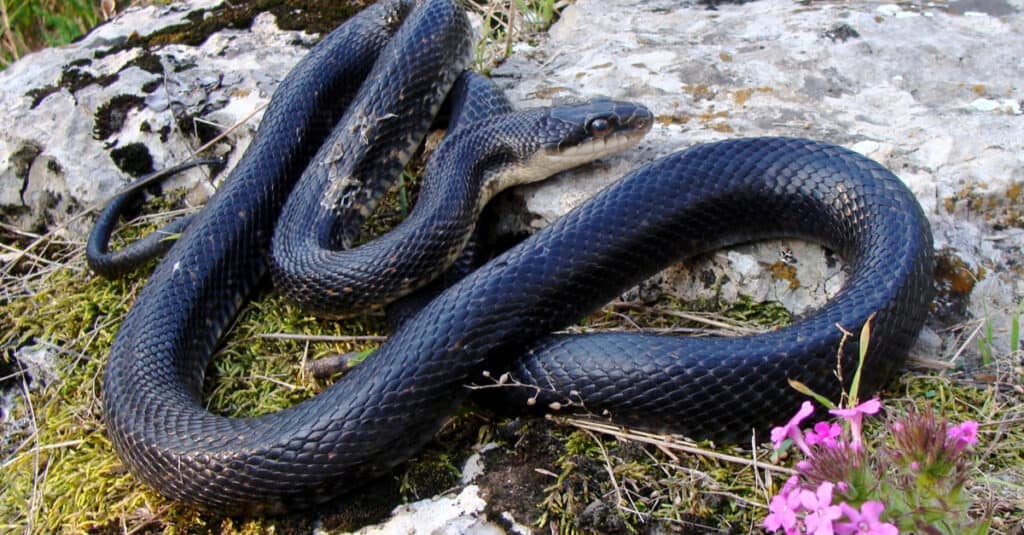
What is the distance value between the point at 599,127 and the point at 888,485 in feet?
8.74

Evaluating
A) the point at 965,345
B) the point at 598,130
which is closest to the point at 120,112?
the point at 598,130

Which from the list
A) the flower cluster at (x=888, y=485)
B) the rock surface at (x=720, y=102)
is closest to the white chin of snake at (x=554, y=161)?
the rock surface at (x=720, y=102)

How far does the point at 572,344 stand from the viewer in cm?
333

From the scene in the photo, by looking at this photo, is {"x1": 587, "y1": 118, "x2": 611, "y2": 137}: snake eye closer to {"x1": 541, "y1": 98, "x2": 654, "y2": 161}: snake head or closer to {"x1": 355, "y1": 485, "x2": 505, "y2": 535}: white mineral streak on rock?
{"x1": 541, "y1": 98, "x2": 654, "y2": 161}: snake head

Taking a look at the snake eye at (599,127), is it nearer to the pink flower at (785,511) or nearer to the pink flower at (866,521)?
the pink flower at (785,511)

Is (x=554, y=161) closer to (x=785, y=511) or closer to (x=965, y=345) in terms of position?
(x=965, y=345)

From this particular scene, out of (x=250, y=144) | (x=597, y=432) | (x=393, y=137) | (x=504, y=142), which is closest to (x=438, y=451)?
(x=597, y=432)

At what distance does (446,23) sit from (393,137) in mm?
767

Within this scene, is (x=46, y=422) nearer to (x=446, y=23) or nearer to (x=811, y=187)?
(x=446, y=23)

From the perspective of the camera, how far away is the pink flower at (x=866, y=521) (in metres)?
1.72

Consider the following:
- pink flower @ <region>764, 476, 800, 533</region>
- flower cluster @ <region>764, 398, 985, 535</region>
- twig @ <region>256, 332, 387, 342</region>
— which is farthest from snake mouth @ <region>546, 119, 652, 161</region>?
pink flower @ <region>764, 476, 800, 533</region>

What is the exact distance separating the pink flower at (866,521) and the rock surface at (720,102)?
1.55m

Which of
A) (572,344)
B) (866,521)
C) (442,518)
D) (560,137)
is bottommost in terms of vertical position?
(442,518)

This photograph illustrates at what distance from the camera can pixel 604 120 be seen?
13.9 feet
